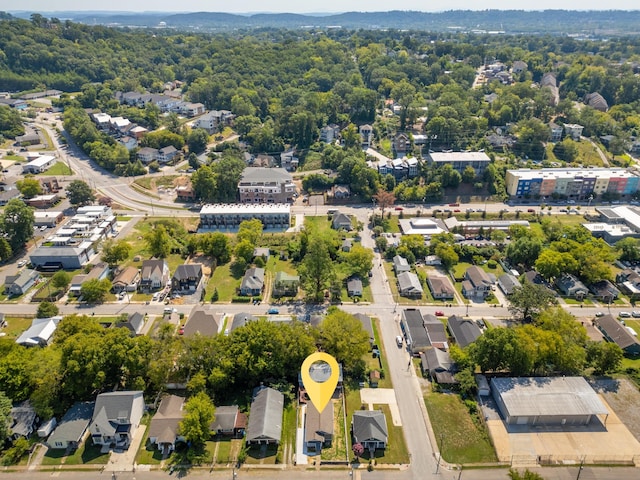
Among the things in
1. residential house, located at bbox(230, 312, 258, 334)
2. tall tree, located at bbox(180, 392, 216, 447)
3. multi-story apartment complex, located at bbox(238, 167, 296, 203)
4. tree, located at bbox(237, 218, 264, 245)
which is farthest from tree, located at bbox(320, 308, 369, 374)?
multi-story apartment complex, located at bbox(238, 167, 296, 203)

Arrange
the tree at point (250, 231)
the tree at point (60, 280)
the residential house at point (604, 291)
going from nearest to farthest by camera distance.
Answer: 1. the residential house at point (604, 291)
2. the tree at point (60, 280)
3. the tree at point (250, 231)

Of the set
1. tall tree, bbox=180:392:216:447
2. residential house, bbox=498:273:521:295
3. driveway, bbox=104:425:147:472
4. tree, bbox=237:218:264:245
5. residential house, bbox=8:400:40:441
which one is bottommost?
residential house, bbox=498:273:521:295

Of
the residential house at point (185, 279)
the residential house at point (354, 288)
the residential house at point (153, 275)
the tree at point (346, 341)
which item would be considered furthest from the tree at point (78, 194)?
the tree at point (346, 341)

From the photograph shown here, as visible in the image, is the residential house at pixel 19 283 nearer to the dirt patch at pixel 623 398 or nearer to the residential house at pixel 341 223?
the residential house at pixel 341 223

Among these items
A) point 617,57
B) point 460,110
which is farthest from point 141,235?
point 617,57

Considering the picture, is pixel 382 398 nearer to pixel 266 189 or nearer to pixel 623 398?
pixel 623 398

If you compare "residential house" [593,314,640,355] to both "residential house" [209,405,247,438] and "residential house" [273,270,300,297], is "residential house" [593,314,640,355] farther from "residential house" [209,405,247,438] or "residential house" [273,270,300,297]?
"residential house" [209,405,247,438]

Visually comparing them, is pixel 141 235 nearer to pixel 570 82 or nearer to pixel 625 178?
pixel 625 178
